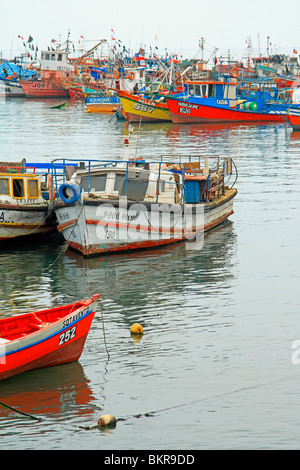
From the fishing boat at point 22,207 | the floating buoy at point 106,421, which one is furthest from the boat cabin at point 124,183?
the floating buoy at point 106,421

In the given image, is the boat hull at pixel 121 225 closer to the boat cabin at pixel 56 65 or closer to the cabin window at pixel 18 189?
the cabin window at pixel 18 189

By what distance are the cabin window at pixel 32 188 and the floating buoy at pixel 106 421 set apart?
16205 millimetres

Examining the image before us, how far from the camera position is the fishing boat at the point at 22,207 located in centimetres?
2848

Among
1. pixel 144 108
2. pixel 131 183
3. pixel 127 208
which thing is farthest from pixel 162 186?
pixel 144 108

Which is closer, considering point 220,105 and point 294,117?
point 294,117

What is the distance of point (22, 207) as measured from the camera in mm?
28469

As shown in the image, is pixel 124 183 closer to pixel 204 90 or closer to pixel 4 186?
pixel 4 186

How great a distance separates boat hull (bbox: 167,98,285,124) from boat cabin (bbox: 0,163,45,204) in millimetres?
53108

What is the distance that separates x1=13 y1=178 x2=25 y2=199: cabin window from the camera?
28953mm

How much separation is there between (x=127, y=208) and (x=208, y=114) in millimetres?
57651

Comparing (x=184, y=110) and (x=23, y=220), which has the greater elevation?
(x=184, y=110)

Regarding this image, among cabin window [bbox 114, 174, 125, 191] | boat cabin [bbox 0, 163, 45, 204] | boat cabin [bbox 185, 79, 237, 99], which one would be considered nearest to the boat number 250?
boat cabin [bbox 185, 79, 237, 99]

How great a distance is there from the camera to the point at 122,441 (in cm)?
1403
